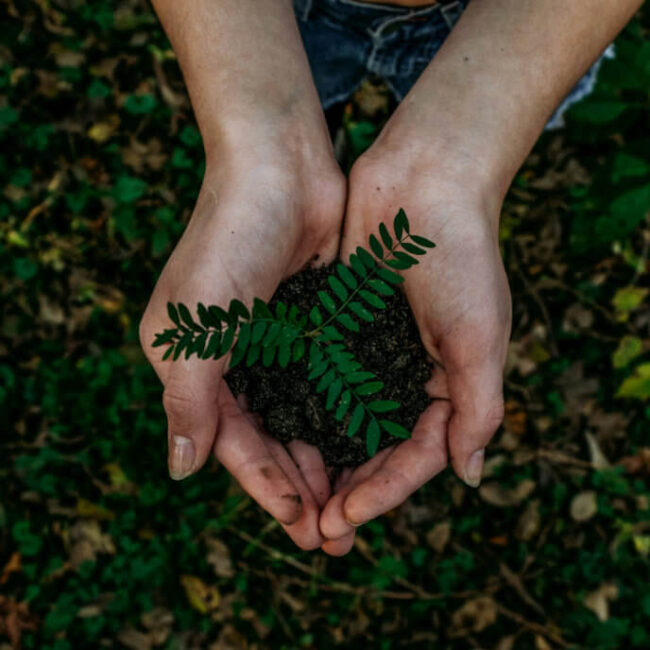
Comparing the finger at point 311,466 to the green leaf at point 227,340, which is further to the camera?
the finger at point 311,466

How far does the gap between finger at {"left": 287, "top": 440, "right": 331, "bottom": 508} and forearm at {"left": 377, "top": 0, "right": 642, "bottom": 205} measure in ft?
3.95

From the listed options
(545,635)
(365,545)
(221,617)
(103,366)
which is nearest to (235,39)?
(103,366)

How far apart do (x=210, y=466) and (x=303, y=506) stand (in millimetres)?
1455

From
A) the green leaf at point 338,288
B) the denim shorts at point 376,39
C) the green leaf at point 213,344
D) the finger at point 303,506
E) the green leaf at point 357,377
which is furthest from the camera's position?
the denim shorts at point 376,39

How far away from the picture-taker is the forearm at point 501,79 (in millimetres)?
2525

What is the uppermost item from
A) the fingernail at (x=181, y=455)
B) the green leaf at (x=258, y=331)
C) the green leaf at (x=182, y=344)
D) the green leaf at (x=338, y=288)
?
the green leaf at (x=182, y=344)

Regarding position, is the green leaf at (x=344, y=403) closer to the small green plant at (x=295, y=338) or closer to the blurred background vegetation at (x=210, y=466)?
the small green plant at (x=295, y=338)

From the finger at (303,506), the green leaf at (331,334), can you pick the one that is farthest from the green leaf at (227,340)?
the finger at (303,506)

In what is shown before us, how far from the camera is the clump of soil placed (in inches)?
95.8

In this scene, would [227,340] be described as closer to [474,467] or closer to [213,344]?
[213,344]

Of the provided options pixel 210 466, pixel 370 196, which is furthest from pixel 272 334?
pixel 210 466

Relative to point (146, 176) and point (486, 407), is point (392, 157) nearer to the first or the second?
point (486, 407)

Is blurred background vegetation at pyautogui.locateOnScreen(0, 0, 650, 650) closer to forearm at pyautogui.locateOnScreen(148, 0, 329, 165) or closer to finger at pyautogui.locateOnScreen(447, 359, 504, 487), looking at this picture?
finger at pyautogui.locateOnScreen(447, 359, 504, 487)

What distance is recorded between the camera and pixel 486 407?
2.35 metres
